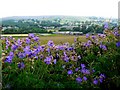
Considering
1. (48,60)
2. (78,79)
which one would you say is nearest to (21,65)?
(48,60)

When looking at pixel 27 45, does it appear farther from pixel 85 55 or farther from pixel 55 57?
pixel 85 55

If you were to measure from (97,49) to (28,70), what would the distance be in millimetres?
1291

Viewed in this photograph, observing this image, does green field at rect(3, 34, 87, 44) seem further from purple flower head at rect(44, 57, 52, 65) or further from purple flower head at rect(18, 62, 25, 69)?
purple flower head at rect(18, 62, 25, 69)

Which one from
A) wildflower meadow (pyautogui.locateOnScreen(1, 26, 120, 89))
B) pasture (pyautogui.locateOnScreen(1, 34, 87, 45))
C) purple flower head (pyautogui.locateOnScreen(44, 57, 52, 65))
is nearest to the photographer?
wildflower meadow (pyautogui.locateOnScreen(1, 26, 120, 89))

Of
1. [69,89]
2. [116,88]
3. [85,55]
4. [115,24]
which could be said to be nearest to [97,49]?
[85,55]

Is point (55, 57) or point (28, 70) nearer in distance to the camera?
point (28, 70)

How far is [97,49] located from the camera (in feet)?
16.3

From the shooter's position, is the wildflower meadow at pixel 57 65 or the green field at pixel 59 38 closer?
the wildflower meadow at pixel 57 65

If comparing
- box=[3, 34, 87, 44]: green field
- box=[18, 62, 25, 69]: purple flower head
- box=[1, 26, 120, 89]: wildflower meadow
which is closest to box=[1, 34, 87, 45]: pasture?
box=[3, 34, 87, 44]: green field

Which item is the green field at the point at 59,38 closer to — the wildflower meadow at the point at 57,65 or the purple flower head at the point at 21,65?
the wildflower meadow at the point at 57,65

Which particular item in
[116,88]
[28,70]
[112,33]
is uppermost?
[112,33]

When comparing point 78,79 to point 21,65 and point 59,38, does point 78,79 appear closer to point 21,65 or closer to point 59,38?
point 21,65

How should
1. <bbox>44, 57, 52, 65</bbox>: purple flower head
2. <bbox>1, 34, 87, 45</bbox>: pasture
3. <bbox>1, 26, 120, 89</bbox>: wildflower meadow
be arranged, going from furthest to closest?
<bbox>1, 34, 87, 45</bbox>: pasture, <bbox>44, 57, 52, 65</bbox>: purple flower head, <bbox>1, 26, 120, 89</bbox>: wildflower meadow

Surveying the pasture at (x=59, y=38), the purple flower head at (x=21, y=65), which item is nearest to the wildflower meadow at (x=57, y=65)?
the purple flower head at (x=21, y=65)
